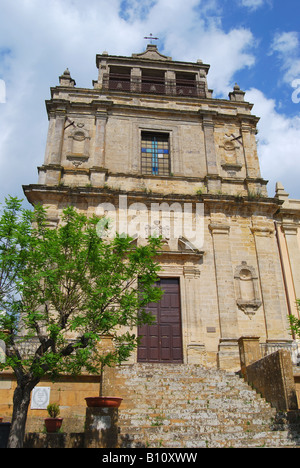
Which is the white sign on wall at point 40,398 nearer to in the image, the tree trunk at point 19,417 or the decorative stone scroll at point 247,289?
the tree trunk at point 19,417

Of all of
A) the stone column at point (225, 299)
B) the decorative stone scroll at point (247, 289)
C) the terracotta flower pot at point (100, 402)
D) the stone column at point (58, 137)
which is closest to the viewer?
the terracotta flower pot at point (100, 402)

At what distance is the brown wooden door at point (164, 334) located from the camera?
43.9ft

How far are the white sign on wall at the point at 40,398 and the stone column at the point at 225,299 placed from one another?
5.62 meters

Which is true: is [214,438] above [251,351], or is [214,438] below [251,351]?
below

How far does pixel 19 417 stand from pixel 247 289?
977 centimetres

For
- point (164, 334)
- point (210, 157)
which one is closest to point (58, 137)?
point (210, 157)

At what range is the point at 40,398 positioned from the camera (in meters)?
10.2

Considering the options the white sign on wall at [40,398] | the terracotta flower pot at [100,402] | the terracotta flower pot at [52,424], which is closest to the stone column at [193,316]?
the white sign on wall at [40,398]

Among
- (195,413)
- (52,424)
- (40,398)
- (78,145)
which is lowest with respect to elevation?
(52,424)

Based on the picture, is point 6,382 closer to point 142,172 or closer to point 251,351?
point 251,351

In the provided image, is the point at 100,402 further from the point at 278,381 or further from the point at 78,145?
the point at 78,145

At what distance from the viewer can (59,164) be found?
16.1m
